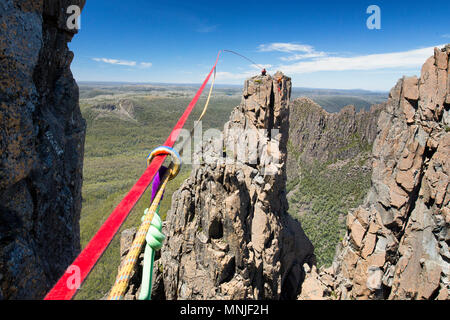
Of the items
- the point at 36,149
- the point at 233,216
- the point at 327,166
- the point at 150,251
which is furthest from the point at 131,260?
the point at 327,166

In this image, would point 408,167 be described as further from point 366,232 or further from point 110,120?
point 110,120

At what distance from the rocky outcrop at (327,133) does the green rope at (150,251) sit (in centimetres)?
7905

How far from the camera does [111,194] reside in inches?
2968

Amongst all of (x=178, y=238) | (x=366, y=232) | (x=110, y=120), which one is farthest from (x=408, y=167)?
(x=110, y=120)

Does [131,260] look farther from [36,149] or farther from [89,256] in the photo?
[36,149]

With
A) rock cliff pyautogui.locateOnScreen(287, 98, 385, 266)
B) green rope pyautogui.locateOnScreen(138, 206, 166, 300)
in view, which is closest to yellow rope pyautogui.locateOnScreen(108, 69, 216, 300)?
green rope pyautogui.locateOnScreen(138, 206, 166, 300)

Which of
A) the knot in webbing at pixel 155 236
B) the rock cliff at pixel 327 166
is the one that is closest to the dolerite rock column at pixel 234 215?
the knot in webbing at pixel 155 236

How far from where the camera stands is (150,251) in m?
2.91

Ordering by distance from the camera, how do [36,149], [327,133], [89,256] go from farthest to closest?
[327,133]
[36,149]
[89,256]

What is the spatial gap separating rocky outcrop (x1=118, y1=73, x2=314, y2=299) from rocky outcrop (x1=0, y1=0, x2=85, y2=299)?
819cm

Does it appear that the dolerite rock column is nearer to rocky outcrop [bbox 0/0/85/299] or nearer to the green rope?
rocky outcrop [bbox 0/0/85/299]

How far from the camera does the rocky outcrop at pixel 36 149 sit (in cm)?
289

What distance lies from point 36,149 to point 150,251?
240 cm
